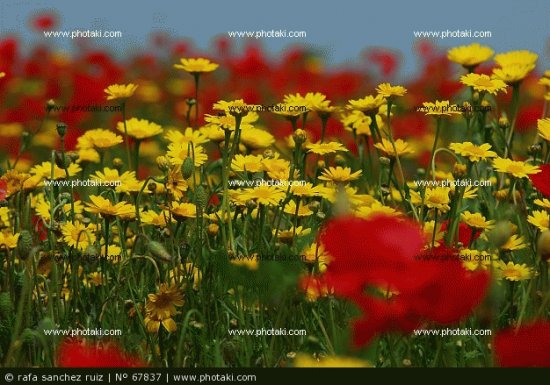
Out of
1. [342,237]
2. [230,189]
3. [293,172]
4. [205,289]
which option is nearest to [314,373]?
[342,237]

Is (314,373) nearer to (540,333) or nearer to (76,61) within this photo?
(540,333)

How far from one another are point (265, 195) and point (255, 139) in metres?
0.32

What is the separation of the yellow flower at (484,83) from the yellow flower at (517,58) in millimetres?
280

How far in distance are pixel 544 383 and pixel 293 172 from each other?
2.57 ft

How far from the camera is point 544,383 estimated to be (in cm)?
120

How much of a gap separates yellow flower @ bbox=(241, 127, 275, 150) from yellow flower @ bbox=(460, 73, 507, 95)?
0.39 metres

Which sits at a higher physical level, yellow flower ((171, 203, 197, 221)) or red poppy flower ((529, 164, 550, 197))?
red poppy flower ((529, 164, 550, 197))

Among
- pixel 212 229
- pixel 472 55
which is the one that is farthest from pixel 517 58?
pixel 212 229

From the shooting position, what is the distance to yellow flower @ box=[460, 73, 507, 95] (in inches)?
75.0

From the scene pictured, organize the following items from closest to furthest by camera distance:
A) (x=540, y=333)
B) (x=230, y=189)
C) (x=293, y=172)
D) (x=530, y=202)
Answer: (x=540, y=333), (x=293, y=172), (x=230, y=189), (x=530, y=202)

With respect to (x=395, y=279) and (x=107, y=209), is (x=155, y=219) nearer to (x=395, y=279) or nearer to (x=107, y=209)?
(x=107, y=209)

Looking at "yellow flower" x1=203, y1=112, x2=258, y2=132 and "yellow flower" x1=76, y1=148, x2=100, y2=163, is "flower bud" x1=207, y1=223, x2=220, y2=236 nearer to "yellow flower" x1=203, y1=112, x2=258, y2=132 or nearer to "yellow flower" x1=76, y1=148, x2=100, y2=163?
"yellow flower" x1=203, y1=112, x2=258, y2=132

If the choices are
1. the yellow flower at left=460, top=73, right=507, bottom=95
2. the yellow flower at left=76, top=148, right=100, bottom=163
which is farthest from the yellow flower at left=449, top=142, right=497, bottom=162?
the yellow flower at left=76, top=148, right=100, bottom=163

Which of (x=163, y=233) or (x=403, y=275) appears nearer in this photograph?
(x=403, y=275)
